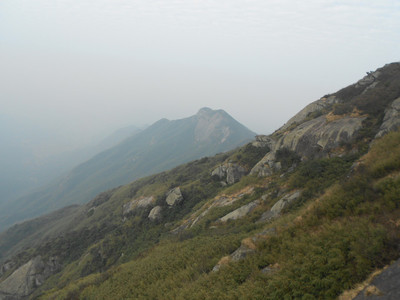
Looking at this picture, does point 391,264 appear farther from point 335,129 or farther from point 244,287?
point 335,129

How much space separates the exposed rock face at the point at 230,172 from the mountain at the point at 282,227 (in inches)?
7.1

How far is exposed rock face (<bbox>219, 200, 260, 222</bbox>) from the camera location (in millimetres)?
21609

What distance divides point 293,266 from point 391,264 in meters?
3.43

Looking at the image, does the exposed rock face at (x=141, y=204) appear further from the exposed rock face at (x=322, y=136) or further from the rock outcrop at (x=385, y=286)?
the rock outcrop at (x=385, y=286)

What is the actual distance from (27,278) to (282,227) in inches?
2128

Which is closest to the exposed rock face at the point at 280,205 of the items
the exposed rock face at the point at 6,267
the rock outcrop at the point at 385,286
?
the rock outcrop at the point at 385,286

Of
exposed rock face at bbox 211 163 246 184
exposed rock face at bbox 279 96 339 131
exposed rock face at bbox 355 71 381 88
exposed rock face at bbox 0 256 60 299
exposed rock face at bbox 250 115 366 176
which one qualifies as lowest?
exposed rock face at bbox 0 256 60 299

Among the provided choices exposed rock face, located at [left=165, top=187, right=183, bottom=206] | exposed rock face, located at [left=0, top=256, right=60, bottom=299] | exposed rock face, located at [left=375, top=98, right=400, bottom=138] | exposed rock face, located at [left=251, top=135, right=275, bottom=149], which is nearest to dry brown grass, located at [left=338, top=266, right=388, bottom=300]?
exposed rock face, located at [left=375, top=98, right=400, bottom=138]

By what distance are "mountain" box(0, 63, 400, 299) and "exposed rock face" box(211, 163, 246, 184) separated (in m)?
0.18

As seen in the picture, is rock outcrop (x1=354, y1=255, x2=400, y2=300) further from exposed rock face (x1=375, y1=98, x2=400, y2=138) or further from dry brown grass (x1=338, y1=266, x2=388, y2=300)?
exposed rock face (x1=375, y1=98, x2=400, y2=138)

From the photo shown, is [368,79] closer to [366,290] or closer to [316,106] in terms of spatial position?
[316,106]

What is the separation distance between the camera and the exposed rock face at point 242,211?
21609 mm

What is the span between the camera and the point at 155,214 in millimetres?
37844

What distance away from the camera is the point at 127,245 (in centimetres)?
3588
